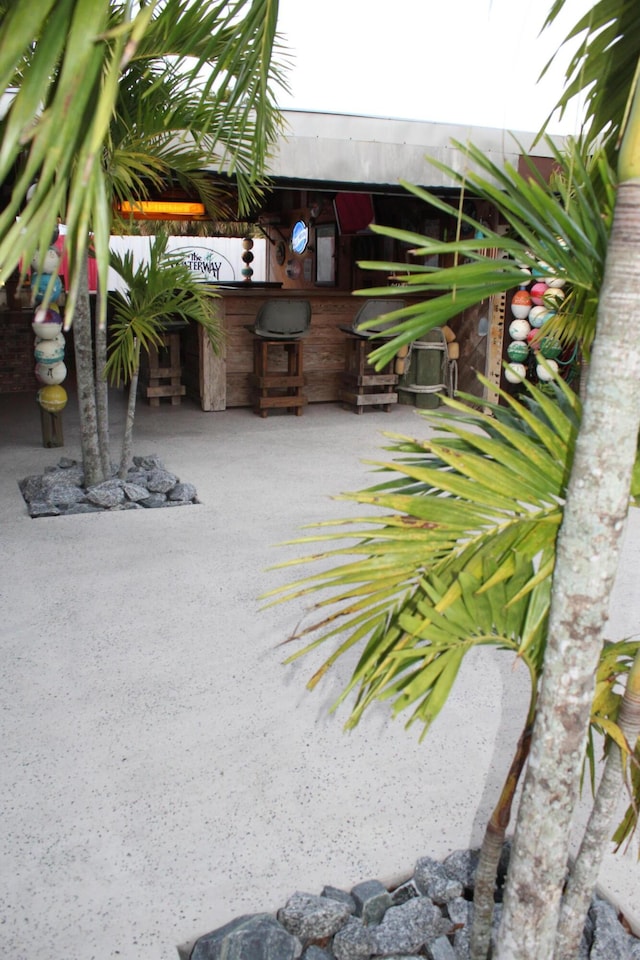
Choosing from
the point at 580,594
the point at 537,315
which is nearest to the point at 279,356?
the point at 537,315

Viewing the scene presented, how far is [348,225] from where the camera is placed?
962cm

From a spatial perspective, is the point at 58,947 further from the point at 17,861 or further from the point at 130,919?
the point at 17,861

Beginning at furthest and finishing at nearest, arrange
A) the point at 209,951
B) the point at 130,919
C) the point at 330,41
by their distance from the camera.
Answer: the point at 330,41
the point at 130,919
the point at 209,951

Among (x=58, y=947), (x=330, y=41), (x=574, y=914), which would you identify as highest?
(x=330, y=41)

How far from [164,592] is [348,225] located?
735 centimetres

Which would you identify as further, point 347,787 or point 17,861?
point 347,787

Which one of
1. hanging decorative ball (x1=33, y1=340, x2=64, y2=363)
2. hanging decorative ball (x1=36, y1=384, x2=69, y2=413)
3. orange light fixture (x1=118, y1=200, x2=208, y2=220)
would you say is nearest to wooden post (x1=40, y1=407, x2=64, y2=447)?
hanging decorative ball (x1=36, y1=384, x2=69, y2=413)

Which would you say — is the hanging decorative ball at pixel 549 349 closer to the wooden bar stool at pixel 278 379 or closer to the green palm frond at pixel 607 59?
the wooden bar stool at pixel 278 379

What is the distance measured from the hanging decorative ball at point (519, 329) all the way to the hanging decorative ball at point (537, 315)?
0.16 feet

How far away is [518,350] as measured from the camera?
6.29m

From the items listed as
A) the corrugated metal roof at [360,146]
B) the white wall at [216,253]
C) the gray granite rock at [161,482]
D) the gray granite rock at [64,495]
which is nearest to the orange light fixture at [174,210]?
the white wall at [216,253]

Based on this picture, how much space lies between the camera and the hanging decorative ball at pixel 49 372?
5035 mm

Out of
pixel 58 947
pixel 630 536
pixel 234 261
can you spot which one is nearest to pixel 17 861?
pixel 58 947

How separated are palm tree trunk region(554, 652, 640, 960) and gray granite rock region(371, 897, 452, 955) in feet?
1.19
